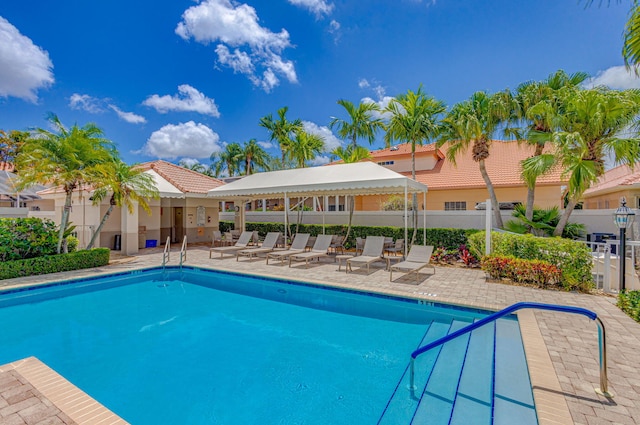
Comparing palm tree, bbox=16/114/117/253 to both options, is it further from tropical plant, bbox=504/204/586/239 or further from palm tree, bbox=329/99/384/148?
tropical plant, bbox=504/204/586/239

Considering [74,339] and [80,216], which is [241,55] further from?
[74,339]

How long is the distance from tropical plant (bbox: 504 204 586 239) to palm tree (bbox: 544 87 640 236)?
102 inches

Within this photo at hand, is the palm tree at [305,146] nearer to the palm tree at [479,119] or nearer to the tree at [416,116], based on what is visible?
the tree at [416,116]

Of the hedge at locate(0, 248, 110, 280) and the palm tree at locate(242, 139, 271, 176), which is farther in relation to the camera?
the palm tree at locate(242, 139, 271, 176)

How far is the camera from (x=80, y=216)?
59.6ft

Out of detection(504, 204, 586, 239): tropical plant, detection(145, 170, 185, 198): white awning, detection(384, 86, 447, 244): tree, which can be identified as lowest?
detection(504, 204, 586, 239): tropical plant

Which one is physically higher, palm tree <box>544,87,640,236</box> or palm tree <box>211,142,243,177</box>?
palm tree <box>211,142,243,177</box>

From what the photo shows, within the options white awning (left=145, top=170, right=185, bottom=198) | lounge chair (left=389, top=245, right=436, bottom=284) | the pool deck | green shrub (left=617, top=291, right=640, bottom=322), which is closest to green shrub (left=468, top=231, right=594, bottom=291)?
the pool deck

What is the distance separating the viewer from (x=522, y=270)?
9.27 m

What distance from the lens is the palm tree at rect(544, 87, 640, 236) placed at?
9.90m

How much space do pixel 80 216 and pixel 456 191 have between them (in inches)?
912

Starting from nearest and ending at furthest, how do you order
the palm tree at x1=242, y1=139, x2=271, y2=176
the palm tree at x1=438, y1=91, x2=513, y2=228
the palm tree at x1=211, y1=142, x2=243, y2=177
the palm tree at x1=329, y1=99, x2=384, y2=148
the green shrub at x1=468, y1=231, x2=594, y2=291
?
the green shrub at x1=468, y1=231, x2=594, y2=291
the palm tree at x1=438, y1=91, x2=513, y2=228
the palm tree at x1=329, y1=99, x2=384, y2=148
the palm tree at x1=242, y1=139, x2=271, y2=176
the palm tree at x1=211, y1=142, x2=243, y2=177

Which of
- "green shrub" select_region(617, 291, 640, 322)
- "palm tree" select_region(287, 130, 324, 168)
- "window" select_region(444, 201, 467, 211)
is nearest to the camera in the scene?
"green shrub" select_region(617, 291, 640, 322)

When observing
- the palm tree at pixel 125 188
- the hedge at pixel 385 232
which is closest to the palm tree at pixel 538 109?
the hedge at pixel 385 232
